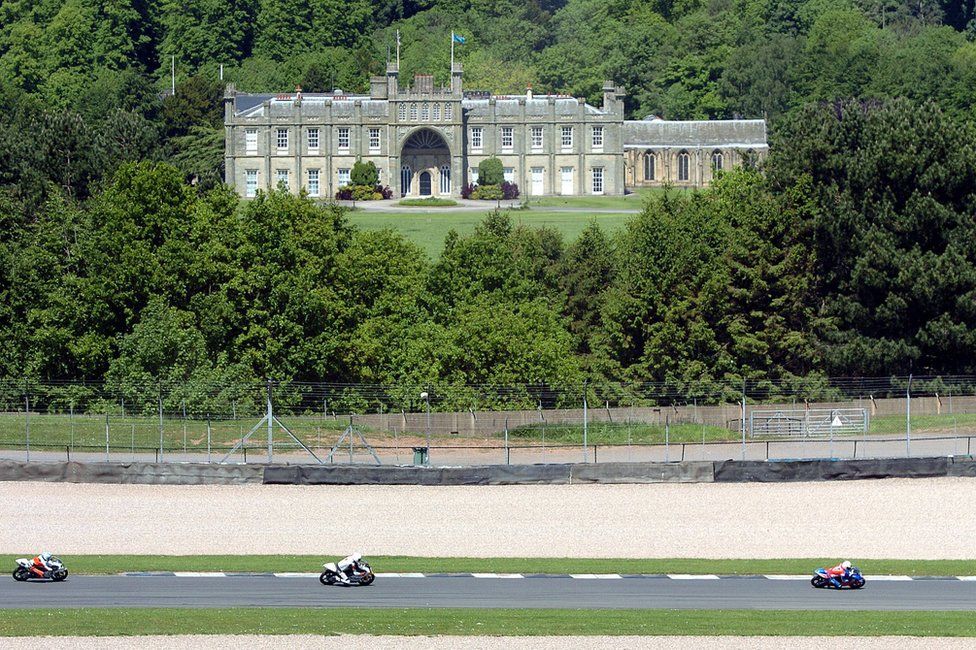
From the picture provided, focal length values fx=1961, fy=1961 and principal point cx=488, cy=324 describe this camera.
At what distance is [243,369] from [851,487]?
2541 cm

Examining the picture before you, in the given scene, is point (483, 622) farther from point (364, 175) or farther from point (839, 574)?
point (364, 175)

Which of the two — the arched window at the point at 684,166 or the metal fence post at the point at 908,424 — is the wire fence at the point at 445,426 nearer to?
the metal fence post at the point at 908,424

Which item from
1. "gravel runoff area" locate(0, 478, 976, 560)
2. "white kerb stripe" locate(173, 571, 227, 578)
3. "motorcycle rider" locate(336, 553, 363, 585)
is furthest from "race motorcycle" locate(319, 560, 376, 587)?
"gravel runoff area" locate(0, 478, 976, 560)

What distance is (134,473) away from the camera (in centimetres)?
5656

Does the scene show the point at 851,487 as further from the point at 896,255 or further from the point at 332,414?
the point at 896,255

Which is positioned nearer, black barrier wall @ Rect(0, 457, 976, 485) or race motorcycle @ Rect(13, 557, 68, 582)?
race motorcycle @ Rect(13, 557, 68, 582)

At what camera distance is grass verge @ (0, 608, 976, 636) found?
118ft

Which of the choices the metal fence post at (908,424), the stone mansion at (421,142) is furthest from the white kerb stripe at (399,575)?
the stone mansion at (421,142)

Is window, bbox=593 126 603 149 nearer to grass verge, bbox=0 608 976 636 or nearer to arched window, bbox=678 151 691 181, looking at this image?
arched window, bbox=678 151 691 181

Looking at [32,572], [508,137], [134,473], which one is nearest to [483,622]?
[32,572]

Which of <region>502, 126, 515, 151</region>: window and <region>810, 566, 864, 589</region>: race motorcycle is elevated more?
<region>502, 126, 515, 151</region>: window

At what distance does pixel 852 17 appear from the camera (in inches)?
7825

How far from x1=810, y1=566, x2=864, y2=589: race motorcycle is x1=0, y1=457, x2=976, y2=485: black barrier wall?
54.7ft

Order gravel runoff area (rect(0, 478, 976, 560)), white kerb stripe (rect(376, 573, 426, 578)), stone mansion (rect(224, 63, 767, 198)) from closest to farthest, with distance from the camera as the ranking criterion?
white kerb stripe (rect(376, 573, 426, 578)) → gravel runoff area (rect(0, 478, 976, 560)) → stone mansion (rect(224, 63, 767, 198))
